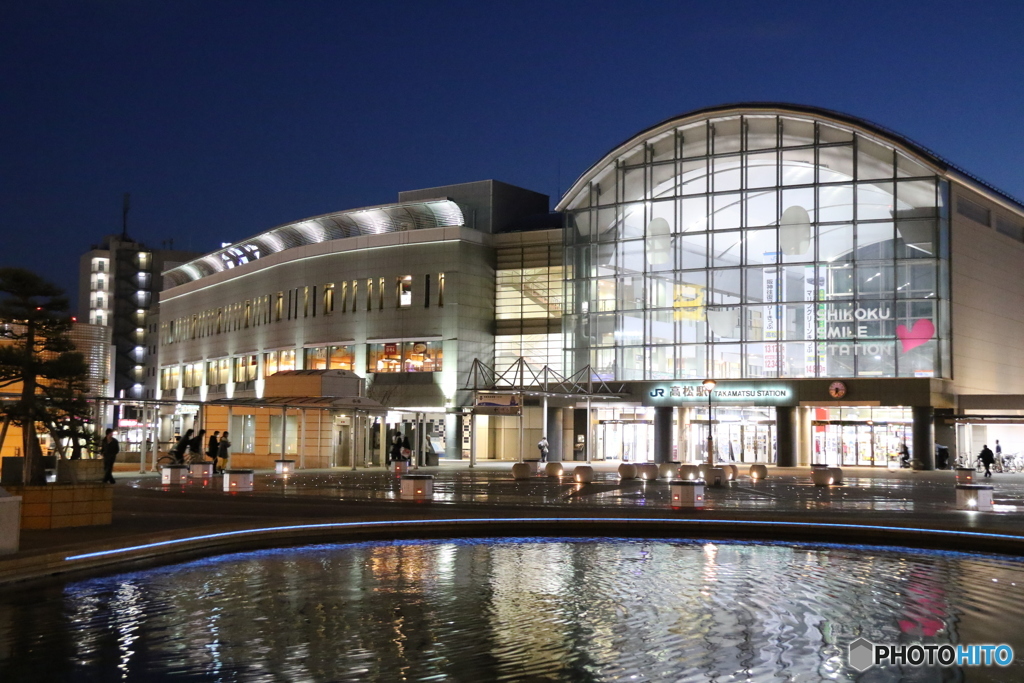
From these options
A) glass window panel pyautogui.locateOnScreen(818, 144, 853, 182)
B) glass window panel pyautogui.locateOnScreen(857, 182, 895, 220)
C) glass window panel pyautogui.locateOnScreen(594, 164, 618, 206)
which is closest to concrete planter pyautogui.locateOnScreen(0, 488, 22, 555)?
glass window panel pyautogui.locateOnScreen(857, 182, 895, 220)

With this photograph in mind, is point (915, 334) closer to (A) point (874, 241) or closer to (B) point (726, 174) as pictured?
(A) point (874, 241)

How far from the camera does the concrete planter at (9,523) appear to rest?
45.8 feet

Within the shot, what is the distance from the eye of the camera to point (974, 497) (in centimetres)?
2559

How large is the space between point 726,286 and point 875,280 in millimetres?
8435

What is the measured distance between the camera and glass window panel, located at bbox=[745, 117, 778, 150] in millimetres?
59594

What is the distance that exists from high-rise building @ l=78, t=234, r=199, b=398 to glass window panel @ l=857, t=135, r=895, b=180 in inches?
3718

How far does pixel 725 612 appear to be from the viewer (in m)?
11.8

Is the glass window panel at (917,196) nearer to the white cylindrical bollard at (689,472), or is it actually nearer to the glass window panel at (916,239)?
the glass window panel at (916,239)

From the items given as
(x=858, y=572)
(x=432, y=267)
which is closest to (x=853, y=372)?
(x=432, y=267)

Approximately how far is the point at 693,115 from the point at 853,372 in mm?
18048

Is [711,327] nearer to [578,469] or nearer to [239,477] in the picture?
[578,469]

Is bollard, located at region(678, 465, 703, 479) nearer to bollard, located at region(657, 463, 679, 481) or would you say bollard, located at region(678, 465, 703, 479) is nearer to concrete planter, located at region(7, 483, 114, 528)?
bollard, located at region(657, 463, 679, 481)

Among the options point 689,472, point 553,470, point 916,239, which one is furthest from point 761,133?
point 689,472

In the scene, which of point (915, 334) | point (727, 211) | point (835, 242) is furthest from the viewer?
point (727, 211)
